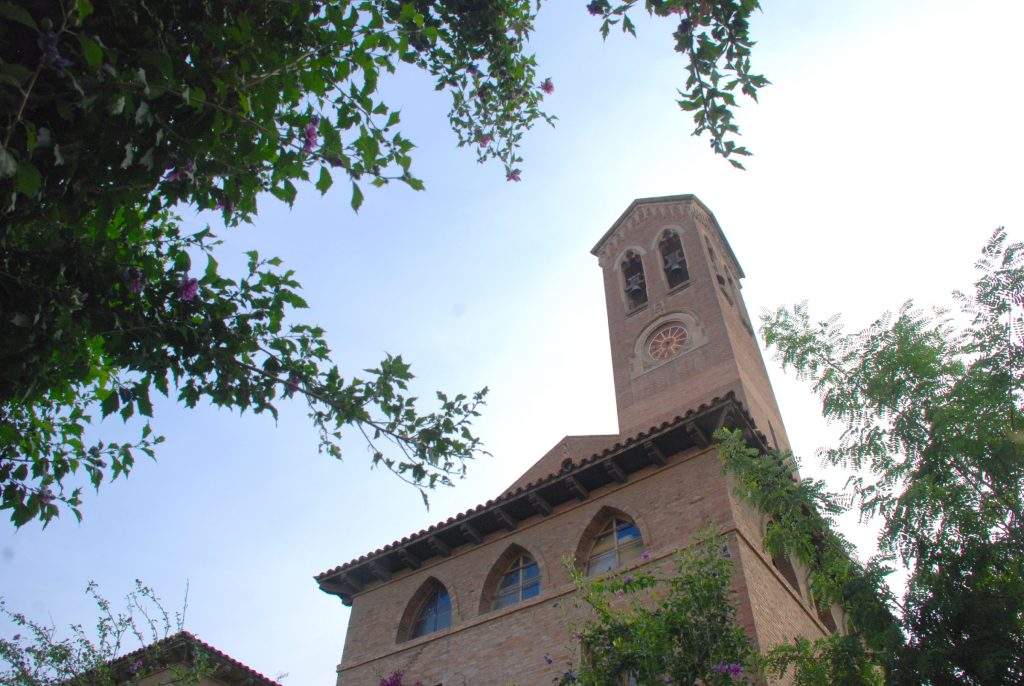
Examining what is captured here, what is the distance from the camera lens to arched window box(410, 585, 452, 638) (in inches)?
491

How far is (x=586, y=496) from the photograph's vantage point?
39.7 ft

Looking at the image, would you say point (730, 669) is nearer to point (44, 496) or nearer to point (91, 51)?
point (44, 496)

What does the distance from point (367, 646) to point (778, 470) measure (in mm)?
7709

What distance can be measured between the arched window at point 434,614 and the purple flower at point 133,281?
9.19 m

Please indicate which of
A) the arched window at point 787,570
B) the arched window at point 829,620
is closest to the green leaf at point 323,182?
the arched window at point 787,570

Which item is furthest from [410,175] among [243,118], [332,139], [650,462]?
[650,462]

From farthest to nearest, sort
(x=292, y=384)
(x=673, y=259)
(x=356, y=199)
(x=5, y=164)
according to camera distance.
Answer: (x=673, y=259) → (x=292, y=384) → (x=356, y=199) → (x=5, y=164)

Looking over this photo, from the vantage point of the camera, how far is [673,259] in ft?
71.6

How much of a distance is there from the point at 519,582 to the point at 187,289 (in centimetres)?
869

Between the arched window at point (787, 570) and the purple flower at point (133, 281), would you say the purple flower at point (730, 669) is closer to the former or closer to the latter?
the arched window at point (787, 570)

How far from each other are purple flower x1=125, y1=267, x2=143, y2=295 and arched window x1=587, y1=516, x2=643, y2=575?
836 centimetres

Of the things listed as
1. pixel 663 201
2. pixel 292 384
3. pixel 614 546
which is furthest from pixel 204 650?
pixel 663 201

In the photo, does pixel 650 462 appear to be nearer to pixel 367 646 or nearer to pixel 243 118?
pixel 367 646

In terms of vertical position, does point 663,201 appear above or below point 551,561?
above
